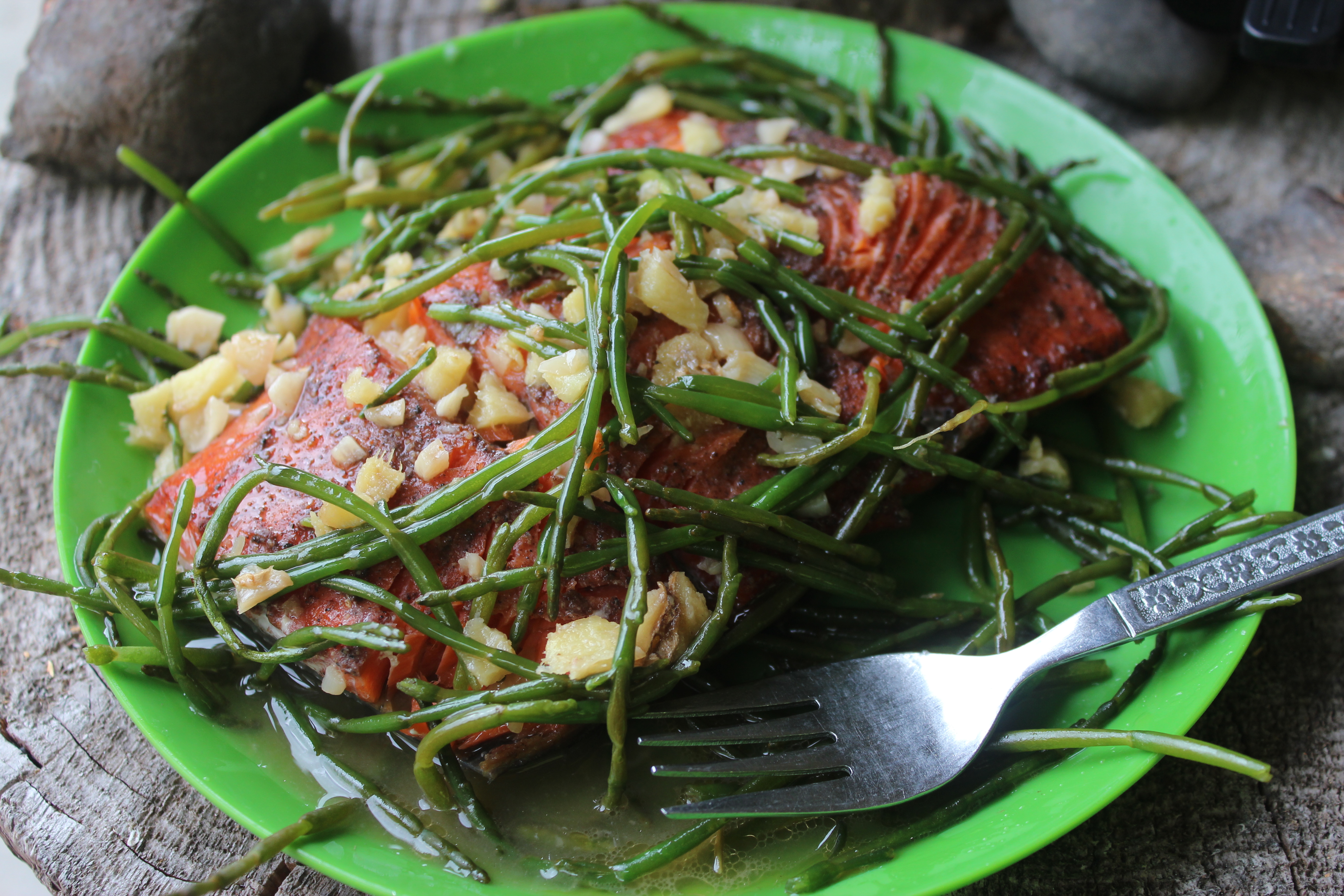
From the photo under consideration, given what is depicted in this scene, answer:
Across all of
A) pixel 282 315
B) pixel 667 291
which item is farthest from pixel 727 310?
pixel 282 315

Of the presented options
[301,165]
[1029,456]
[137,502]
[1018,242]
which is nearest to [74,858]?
[137,502]

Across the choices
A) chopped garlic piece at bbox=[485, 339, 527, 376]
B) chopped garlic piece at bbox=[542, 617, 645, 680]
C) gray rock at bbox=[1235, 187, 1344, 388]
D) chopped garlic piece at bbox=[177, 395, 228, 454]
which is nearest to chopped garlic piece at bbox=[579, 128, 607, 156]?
chopped garlic piece at bbox=[485, 339, 527, 376]

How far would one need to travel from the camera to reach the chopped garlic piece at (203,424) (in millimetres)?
2725

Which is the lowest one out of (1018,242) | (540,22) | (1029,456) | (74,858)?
(74,858)

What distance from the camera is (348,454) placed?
234 centimetres

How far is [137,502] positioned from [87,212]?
1.78 meters

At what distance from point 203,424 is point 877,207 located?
2.17 m

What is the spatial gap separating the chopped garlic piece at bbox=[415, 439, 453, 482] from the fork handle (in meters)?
1.57

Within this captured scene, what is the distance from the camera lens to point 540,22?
11.6 ft

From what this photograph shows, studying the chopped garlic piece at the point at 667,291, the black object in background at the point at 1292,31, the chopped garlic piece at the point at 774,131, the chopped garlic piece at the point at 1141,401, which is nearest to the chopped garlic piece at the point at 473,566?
the chopped garlic piece at the point at 667,291

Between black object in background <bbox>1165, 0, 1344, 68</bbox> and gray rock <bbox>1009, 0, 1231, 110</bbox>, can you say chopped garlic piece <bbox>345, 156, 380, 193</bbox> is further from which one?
black object in background <bbox>1165, 0, 1344, 68</bbox>

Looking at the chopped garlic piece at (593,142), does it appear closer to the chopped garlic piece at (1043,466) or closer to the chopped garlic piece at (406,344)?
→ the chopped garlic piece at (406,344)

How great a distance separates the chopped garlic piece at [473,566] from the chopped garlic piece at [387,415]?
40 centimetres

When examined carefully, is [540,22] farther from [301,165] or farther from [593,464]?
[593,464]
